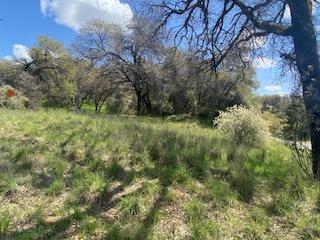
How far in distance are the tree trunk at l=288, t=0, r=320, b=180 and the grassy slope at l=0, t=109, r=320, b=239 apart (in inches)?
31.7

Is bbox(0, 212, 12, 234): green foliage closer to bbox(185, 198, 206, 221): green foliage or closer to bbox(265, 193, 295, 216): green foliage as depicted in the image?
bbox(185, 198, 206, 221): green foliage

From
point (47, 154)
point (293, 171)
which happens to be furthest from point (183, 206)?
point (47, 154)

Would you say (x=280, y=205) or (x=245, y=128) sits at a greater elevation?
(x=245, y=128)

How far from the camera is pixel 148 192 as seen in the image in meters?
5.40

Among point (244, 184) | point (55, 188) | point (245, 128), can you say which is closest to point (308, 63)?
point (244, 184)

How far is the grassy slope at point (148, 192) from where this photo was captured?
461 cm

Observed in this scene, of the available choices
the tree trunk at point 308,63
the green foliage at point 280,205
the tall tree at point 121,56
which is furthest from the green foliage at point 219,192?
the tall tree at point 121,56

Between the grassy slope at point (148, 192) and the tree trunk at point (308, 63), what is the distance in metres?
0.81

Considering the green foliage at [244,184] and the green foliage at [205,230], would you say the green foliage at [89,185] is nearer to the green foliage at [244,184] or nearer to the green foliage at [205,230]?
the green foliage at [205,230]

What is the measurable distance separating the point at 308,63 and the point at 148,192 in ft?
14.4

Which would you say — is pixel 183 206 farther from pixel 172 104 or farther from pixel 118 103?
pixel 118 103

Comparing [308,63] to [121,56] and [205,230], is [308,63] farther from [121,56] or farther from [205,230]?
[121,56]

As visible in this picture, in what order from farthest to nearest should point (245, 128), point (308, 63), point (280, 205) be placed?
point (245, 128) < point (308, 63) < point (280, 205)

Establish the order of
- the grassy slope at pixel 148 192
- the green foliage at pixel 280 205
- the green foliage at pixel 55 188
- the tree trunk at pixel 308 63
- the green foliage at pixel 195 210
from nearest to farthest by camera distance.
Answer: the grassy slope at pixel 148 192
the green foliage at pixel 195 210
the green foliage at pixel 280 205
the green foliage at pixel 55 188
the tree trunk at pixel 308 63
